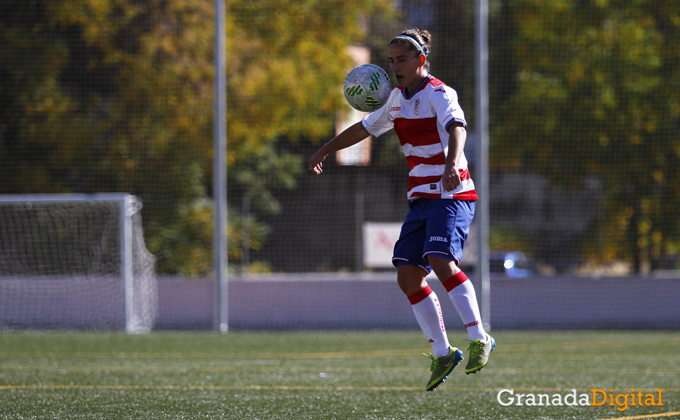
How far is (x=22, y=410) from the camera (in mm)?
4785

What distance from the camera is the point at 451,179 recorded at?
13.3 ft

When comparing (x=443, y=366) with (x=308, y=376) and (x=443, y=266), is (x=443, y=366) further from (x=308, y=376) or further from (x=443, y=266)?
(x=308, y=376)

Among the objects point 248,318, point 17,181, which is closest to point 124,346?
point 248,318

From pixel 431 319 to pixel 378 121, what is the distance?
1.19 meters

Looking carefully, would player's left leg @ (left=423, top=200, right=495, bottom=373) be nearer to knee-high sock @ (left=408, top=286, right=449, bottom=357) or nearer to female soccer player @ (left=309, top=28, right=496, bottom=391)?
female soccer player @ (left=309, top=28, right=496, bottom=391)

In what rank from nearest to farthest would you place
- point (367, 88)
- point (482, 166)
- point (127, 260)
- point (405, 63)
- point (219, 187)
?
point (405, 63)
point (367, 88)
point (482, 166)
point (219, 187)
point (127, 260)

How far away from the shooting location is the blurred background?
13.3 m

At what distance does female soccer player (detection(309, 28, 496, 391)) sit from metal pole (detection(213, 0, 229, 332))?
300 inches

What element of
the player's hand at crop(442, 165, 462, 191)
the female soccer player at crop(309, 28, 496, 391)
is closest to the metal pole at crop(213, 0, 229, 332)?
the female soccer player at crop(309, 28, 496, 391)

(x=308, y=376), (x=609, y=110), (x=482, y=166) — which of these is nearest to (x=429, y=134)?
(x=308, y=376)

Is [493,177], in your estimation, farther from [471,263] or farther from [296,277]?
[296,277]

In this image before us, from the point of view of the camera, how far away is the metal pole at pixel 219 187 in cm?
1191

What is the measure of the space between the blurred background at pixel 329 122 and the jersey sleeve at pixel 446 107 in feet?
29.2

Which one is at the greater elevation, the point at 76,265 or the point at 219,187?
the point at 219,187
